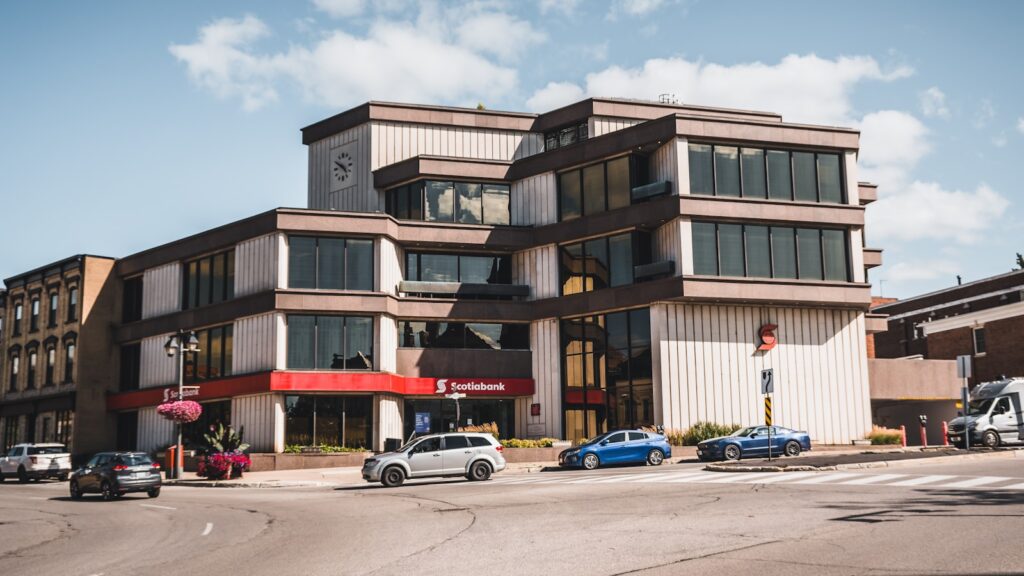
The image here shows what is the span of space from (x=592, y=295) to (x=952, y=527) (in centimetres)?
3136

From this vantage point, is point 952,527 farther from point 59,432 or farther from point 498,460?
A: point 59,432

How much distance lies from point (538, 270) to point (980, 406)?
2077cm

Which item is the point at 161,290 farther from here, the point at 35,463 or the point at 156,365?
the point at 35,463

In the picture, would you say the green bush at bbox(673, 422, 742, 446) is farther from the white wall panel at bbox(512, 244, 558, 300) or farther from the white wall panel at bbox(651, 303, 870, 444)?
the white wall panel at bbox(512, 244, 558, 300)

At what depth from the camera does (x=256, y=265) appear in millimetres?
45281

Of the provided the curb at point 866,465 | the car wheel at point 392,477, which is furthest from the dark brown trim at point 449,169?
the curb at point 866,465

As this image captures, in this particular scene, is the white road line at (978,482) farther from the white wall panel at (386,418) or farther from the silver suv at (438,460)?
the white wall panel at (386,418)

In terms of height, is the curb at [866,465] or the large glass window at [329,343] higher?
the large glass window at [329,343]

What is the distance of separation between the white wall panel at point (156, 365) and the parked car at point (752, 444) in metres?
28.5

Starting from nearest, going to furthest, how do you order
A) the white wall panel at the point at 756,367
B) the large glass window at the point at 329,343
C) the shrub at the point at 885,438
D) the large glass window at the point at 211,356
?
the white wall panel at the point at 756,367
the shrub at the point at 885,438
the large glass window at the point at 329,343
the large glass window at the point at 211,356

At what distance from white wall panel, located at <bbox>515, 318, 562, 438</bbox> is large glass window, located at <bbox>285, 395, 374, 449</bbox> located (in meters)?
7.89

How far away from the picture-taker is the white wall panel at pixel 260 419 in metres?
43.0

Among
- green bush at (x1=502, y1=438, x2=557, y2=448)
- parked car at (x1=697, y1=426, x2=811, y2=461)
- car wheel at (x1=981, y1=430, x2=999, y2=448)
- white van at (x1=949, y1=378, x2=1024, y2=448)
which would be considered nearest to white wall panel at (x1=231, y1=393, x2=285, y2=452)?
green bush at (x1=502, y1=438, x2=557, y2=448)

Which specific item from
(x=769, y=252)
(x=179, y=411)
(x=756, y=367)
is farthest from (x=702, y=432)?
(x=179, y=411)
